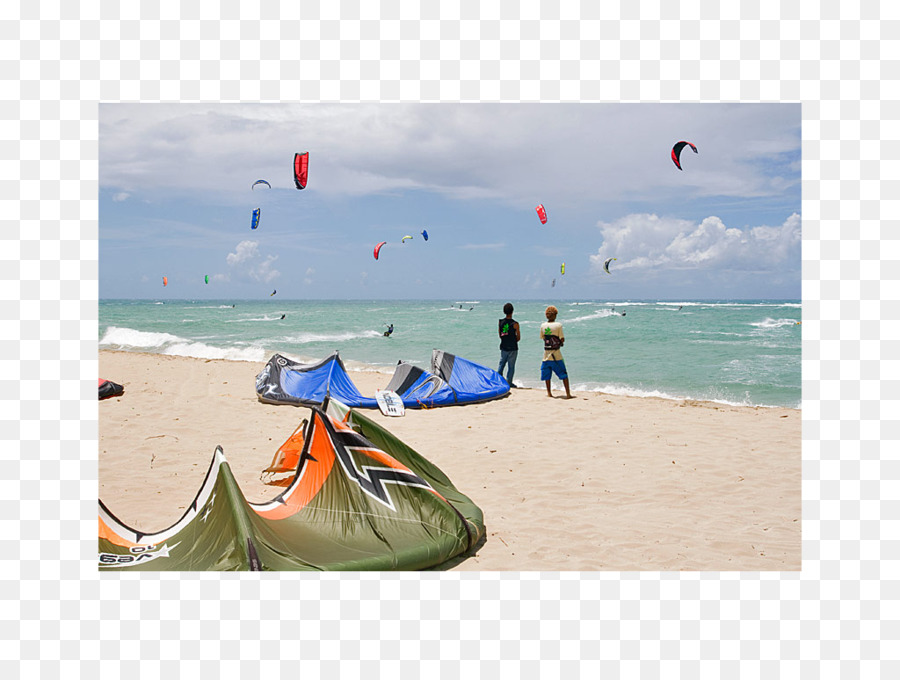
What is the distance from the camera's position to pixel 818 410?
3.38 meters

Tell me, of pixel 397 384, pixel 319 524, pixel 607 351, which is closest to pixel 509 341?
pixel 397 384

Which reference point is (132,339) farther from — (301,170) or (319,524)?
(319,524)

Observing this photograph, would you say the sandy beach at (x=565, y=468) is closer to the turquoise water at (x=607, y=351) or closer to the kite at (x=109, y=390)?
the kite at (x=109, y=390)

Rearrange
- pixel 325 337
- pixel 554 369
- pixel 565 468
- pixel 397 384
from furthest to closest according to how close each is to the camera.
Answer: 1. pixel 325 337
2. pixel 554 369
3. pixel 397 384
4. pixel 565 468

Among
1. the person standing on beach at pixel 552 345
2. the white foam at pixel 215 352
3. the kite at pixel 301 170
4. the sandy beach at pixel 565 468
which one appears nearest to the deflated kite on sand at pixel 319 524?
the sandy beach at pixel 565 468

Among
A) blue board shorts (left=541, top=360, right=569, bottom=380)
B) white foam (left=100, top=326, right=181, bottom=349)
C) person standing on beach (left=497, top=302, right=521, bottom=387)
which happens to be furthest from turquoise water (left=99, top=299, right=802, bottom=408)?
→ blue board shorts (left=541, top=360, right=569, bottom=380)

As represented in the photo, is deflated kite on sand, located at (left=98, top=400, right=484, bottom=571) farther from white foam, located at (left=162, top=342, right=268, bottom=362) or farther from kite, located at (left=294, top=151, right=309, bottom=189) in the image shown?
white foam, located at (left=162, top=342, right=268, bottom=362)

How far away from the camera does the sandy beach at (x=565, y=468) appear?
386 centimetres

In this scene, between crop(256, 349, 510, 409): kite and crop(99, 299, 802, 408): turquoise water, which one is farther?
crop(99, 299, 802, 408): turquoise water

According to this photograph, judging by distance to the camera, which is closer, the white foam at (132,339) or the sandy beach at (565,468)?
the sandy beach at (565,468)

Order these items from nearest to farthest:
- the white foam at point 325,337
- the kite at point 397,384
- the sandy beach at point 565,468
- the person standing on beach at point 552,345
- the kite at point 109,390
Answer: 1. the sandy beach at point 565,468
2. the kite at point 397,384
3. the kite at point 109,390
4. the person standing on beach at point 552,345
5. the white foam at point 325,337

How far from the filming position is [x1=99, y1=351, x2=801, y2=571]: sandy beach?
3.86 metres

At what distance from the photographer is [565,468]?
5613 millimetres

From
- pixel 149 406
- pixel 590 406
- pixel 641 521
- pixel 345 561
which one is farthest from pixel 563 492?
pixel 149 406
